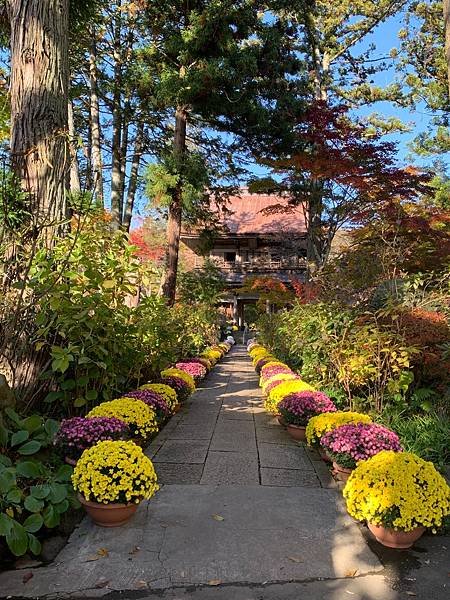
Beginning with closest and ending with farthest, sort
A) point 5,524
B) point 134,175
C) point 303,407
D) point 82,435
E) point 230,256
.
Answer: point 5,524
point 82,435
point 303,407
point 134,175
point 230,256

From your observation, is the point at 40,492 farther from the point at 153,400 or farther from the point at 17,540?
the point at 153,400

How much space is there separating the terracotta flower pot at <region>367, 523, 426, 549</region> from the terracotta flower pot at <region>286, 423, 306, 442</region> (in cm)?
199

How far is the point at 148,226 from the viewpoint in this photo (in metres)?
26.0

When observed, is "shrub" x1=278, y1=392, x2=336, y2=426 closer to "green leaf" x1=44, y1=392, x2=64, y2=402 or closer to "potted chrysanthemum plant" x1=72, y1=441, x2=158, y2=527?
"potted chrysanthemum plant" x1=72, y1=441, x2=158, y2=527

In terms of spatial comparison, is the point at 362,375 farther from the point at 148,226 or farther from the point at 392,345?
the point at 148,226

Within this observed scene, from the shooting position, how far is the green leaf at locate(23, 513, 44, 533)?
2130 mm

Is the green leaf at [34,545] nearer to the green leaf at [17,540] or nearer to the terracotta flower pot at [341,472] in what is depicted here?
the green leaf at [17,540]

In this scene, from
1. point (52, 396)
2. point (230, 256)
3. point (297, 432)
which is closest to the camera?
point (52, 396)

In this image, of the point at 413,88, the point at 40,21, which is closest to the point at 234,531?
the point at 40,21

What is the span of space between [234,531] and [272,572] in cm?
43

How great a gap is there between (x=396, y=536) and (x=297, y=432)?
2187mm

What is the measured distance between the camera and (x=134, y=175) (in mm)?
11906

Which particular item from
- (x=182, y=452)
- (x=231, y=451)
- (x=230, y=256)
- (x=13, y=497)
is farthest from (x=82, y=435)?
(x=230, y=256)

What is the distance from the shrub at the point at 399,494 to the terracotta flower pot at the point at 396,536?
0.05 meters
